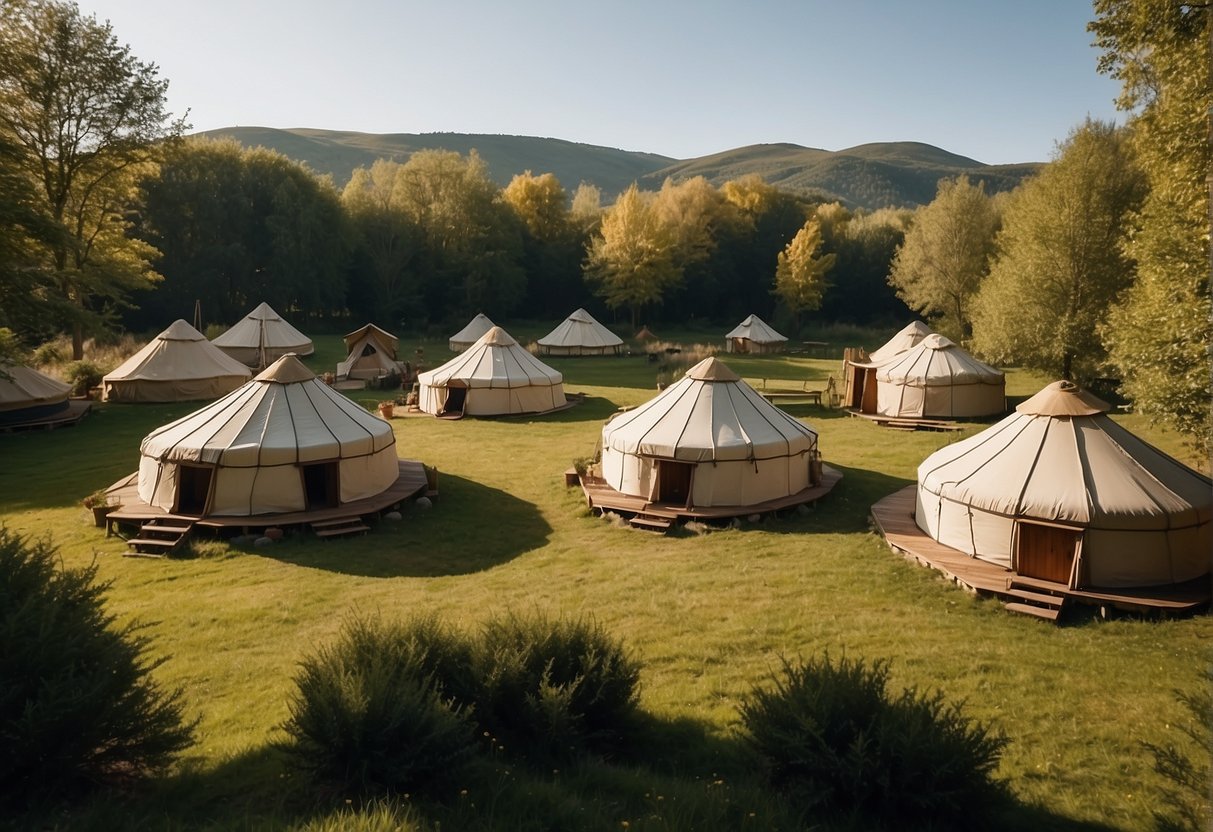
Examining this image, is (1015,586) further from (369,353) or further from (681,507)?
(369,353)

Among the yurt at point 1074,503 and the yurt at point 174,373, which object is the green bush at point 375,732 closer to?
the yurt at point 1074,503

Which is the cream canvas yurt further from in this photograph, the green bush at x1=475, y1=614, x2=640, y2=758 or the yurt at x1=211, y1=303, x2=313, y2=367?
the yurt at x1=211, y1=303, x2=313, y2=367

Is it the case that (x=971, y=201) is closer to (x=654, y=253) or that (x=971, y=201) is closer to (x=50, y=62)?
(x=654, y=253)

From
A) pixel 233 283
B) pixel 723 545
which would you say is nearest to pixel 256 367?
pixel 233 283

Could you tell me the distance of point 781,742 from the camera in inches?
210

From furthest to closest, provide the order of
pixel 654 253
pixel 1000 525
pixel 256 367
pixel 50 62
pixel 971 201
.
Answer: pixel 654 253 < pixel 971 201 < pixel 256 367 < pixel 50 62 < pixel 1000 525

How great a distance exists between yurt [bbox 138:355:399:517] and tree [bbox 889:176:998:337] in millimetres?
30023

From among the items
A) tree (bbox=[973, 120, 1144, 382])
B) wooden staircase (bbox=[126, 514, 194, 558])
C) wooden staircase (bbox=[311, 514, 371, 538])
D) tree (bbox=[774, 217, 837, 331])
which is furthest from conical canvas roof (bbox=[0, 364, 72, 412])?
tree (bbox=[774, 217, 837, 331])

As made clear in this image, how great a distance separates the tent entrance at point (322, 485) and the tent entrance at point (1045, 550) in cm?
1092

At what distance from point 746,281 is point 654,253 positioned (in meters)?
11.2

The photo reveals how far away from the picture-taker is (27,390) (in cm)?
1998

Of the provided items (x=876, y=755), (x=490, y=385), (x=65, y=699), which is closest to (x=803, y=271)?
(x=490, y=385)

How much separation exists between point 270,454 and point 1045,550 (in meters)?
11.9

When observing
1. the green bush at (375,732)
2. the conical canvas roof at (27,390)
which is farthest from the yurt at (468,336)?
the green bush at (375,732)
